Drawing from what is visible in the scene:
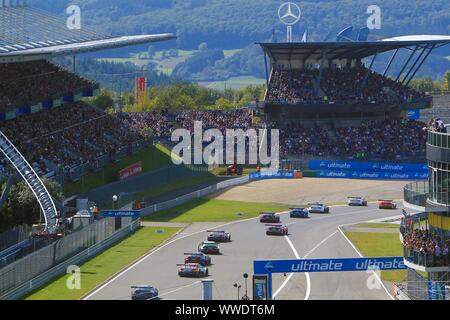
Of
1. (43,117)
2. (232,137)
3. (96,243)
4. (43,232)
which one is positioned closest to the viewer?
(43,232)

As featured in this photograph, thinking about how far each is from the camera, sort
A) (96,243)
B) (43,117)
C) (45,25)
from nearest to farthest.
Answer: (96,243) → (43,117) → (45,25)

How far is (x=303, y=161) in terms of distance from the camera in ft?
338

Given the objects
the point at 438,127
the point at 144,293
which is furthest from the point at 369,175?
the point at 438,127

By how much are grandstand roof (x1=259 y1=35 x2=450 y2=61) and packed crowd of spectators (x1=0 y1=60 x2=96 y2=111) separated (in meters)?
23.1

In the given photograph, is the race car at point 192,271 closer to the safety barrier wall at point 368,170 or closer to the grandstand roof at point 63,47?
the grandstand roof at point 63,47

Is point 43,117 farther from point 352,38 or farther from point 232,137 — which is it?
point 352,38

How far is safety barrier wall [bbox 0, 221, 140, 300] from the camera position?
48031 millimetres

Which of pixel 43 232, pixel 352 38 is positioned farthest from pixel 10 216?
pixel 352 38

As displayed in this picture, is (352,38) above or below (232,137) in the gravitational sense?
above

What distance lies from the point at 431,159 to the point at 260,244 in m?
24.0

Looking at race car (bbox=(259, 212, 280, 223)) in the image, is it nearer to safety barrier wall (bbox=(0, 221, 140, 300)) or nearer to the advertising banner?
safety barrier wall (bbox=(0, 221, 140, 300))

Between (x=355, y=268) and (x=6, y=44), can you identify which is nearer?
(x=355, y=268)

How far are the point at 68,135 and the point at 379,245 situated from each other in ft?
105

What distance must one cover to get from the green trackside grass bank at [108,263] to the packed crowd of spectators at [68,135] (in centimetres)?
1121
